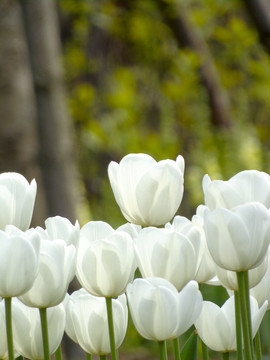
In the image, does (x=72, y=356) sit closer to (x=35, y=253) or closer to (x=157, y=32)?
(x=35, y=253)

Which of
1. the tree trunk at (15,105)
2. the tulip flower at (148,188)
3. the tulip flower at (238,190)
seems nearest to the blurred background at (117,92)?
the tree trunk at (15,105)

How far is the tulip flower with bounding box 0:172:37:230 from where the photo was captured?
2.85ft

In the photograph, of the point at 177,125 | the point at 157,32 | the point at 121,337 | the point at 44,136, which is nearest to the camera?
the point at 121,337

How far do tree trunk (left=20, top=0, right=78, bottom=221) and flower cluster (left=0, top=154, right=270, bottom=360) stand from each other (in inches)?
105

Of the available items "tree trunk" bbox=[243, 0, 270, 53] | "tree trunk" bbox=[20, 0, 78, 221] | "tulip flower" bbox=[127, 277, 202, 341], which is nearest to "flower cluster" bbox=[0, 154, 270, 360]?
"tulip flower" bbox=[127, 277, 202, 341]

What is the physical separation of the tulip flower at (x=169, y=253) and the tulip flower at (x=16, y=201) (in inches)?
5.5

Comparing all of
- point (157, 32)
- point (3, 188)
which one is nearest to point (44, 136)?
point (3, 188)

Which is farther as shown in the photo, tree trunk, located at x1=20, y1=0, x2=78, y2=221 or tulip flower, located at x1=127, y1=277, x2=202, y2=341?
tree trunk, located at x1=20, y1=0, x2=78, y2=221

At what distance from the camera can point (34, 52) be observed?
3766 mm

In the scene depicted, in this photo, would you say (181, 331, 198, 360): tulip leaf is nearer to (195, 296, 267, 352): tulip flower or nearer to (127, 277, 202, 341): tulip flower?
(195, 296, 267, 352): tulip flower

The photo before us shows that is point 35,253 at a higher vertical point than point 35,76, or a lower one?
lower

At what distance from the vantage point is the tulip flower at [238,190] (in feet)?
2.68

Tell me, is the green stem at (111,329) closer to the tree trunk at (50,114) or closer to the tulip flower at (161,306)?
the tulip flower at (161,306)

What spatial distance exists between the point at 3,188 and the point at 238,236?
28 centimetres
